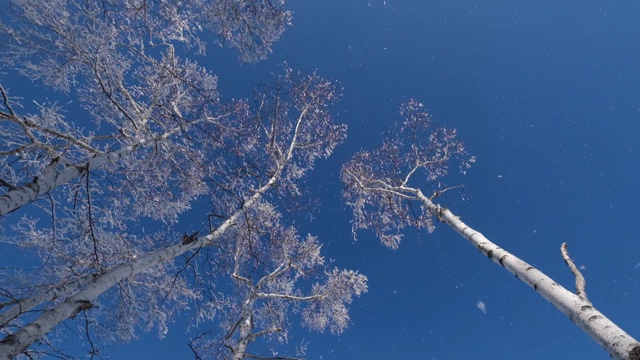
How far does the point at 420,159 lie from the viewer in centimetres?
1041

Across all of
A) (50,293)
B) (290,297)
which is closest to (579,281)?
(50,293)

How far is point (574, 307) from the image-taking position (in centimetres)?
324

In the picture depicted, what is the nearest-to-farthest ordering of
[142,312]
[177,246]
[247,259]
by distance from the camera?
1. [177,246]
2. [142,312]
3. [247,259]

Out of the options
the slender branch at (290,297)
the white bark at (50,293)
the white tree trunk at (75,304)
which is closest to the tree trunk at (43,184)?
the white tree trunk at (75,304)

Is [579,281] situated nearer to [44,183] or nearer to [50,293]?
[44,183]

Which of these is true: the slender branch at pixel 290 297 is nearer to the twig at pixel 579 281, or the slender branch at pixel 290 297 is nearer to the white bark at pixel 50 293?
the white bark at pixel 50 293

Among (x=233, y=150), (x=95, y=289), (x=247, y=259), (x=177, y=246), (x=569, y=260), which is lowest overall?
(x=569, y=260)

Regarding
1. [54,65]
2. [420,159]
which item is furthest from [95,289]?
[420,159]

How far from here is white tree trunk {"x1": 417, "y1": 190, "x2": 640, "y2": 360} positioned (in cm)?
263

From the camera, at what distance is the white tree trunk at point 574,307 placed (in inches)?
103

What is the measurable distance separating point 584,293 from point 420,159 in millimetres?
7262

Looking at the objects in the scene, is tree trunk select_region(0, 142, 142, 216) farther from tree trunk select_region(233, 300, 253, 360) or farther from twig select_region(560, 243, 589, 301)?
twig select_region(560, 243, 589, 301)

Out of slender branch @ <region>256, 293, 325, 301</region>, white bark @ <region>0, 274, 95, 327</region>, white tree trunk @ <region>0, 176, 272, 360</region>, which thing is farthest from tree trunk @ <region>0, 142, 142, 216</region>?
slender branch @ <region>256, 293, 325, 301</region>

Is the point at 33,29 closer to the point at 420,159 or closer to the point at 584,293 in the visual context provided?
the point at 584,293
